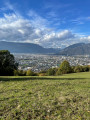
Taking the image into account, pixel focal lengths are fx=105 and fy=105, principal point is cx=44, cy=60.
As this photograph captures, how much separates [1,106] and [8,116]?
3.36 ft

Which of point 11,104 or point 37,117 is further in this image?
point 11,104

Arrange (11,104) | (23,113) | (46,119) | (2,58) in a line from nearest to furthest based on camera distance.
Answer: (46,119), (23,113), (11,104), (2,58)

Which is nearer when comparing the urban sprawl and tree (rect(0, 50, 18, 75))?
tree (rect(0, 50, 18, 75))

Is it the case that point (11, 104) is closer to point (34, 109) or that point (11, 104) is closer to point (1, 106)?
point (1, 106)

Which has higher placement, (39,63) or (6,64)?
(6,64)

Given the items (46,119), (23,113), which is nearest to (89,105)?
(46,119)

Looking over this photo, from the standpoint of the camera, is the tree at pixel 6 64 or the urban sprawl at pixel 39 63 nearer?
the tree at pixel 6 64

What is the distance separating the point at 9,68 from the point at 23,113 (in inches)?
1290

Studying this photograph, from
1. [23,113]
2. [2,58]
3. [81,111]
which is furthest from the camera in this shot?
[2,58]

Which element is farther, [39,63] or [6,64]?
[39,63]

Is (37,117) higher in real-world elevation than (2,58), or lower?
lower

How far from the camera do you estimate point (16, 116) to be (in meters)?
4.14

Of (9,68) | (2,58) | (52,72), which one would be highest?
(2,58)

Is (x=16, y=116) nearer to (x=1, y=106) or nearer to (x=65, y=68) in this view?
(x=1, y=106)
